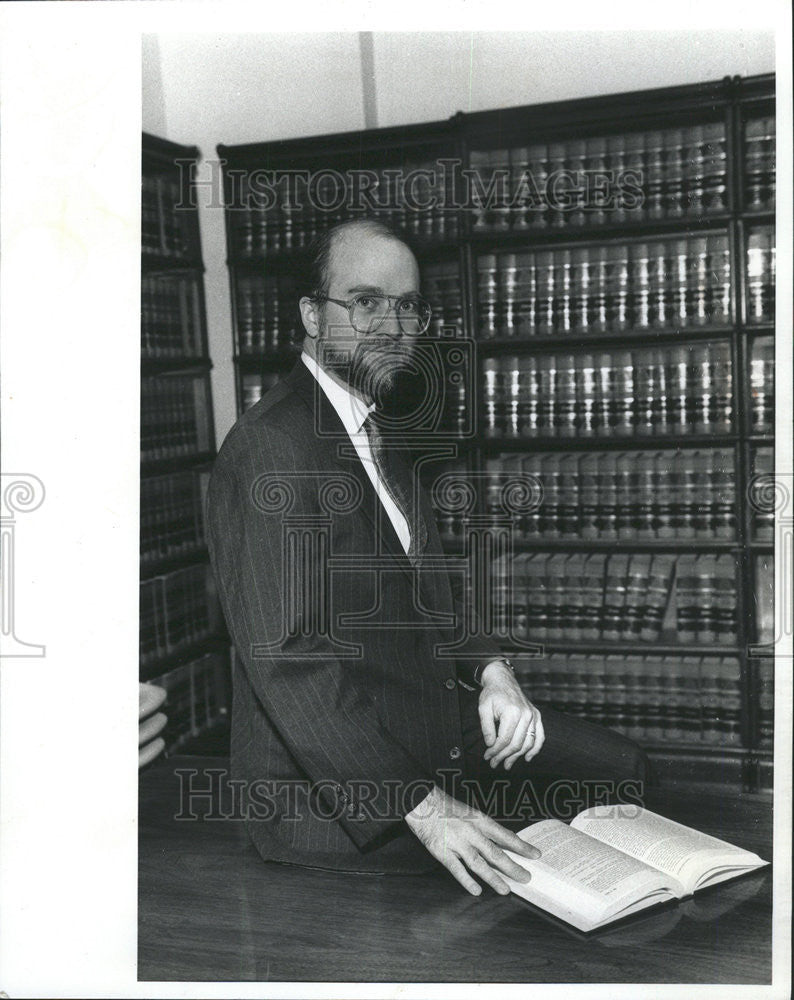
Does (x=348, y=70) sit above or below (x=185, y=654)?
above

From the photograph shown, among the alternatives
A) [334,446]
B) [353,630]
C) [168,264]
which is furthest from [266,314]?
[353,630]

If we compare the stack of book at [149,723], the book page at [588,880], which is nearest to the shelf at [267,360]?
the stack of book at [149,723]

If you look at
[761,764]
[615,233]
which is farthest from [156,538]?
[615,233]

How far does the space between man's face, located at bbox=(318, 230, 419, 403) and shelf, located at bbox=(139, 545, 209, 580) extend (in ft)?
1.38

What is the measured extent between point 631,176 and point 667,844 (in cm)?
184

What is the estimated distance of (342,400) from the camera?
1.52m

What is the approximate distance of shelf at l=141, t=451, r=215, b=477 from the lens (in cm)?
156

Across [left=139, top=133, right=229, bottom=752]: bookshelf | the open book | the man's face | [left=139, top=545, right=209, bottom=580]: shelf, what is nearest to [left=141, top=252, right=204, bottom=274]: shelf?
[left=139, top=133, right=229, bottom=752]: bookshelf

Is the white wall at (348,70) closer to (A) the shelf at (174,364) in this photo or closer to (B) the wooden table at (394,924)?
(A) the shelf at (174,364)

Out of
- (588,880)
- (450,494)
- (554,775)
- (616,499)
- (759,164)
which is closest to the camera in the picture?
(588,880)

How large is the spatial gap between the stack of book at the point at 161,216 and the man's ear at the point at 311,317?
252 mm

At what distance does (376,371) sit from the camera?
1558mm

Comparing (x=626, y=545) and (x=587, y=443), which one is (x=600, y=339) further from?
(x=626, y=545)

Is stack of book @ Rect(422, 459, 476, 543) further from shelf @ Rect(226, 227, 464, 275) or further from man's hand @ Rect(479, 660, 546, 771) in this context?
shelf @ Rect(226, 227, 464, 275)
